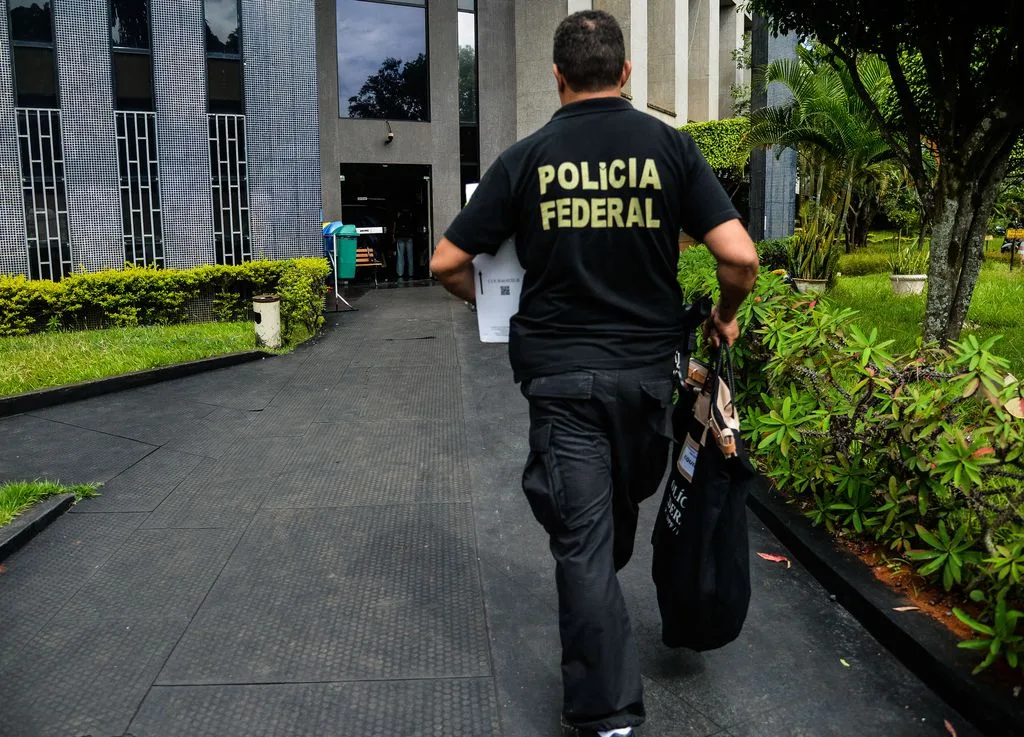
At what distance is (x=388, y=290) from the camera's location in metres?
18.5

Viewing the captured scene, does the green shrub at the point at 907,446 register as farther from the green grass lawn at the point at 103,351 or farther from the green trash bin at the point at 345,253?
the green trash bin at the point at 345,253

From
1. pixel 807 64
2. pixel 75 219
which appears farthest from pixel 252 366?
pixel 807 64

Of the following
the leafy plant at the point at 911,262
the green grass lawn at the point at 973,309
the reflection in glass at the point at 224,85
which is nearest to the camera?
the green grass lawn at the point at 973,309

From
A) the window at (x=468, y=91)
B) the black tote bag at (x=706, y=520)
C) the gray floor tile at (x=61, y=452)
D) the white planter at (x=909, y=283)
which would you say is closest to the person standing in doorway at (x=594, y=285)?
the black tote bag at (x=706, y=520)

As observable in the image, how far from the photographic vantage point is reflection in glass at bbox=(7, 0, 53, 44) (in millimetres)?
12367

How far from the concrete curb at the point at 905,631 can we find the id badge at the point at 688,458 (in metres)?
1.05

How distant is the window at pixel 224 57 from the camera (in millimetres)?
13359

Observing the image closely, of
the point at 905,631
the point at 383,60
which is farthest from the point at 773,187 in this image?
the point at 905,631

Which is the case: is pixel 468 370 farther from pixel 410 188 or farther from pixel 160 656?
pixel 410 188

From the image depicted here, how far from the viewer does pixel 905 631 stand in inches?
126

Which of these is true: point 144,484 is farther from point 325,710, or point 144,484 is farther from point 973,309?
point 973,309

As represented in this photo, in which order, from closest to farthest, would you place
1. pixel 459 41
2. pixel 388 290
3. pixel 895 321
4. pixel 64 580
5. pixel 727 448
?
1. pixel 727 448
2. pixel 64 580
3. pixel 895 321
4. pixel 388 290
5. pixel 459 41

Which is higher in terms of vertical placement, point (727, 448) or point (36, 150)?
point (36, 150)

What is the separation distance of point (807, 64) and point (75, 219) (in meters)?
10.9
